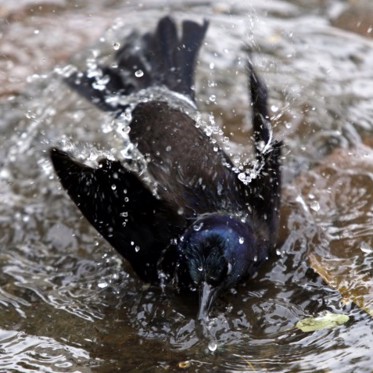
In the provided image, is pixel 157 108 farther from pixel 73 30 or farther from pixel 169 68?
pixel 73 30

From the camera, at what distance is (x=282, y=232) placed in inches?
196

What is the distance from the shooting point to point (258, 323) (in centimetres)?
424

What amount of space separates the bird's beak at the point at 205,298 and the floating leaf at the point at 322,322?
1.38ft

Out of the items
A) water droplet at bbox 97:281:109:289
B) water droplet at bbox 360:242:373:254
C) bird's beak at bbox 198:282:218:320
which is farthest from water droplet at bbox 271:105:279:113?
bird's beak at bbox 198:282:218:320

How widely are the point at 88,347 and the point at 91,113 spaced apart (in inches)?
105

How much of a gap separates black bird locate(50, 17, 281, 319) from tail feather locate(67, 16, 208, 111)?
61 centimetres

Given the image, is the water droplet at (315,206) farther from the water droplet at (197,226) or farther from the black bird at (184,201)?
the water droplet at (197,226)

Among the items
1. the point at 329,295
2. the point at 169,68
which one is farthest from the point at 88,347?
the point at 169,68

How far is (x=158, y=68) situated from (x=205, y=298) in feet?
7.44

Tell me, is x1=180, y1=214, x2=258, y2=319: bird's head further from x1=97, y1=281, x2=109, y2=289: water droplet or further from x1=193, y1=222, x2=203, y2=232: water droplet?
x1=97, y1=281, x2=109, y2=289: water droplet

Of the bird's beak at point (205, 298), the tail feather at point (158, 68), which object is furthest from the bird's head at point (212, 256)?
the tail feather at point (158, 68)

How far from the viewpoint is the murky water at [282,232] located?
4039 millimetres

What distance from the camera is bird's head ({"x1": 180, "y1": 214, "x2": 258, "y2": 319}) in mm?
4270

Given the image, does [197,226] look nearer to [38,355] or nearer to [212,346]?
[212,346]
